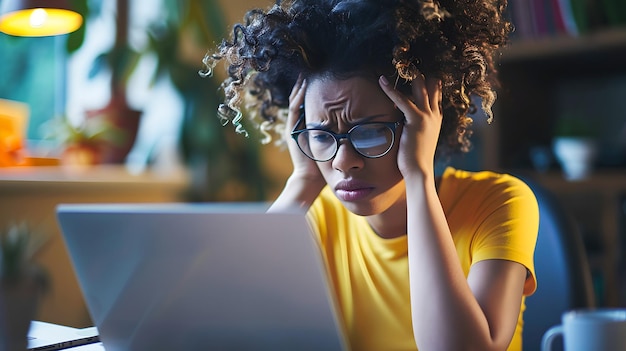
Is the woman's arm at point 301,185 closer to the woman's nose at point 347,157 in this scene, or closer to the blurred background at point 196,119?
the woman's nose at point 347,157

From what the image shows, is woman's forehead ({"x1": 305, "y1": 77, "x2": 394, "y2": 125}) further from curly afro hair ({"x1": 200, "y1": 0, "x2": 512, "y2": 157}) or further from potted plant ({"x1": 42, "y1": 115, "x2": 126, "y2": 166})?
potted plant ({"x1": 42, "y1": 115, "x2": 126, "y2": 166})

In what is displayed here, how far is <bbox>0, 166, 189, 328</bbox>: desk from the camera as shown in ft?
6.86

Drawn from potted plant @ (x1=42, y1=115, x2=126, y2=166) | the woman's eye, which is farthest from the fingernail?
potted plant @ (x1=42, y1=115, x2=126, y2=166)

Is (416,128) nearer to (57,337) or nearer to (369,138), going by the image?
(369,138)

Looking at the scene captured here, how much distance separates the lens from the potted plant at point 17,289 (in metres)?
0.74

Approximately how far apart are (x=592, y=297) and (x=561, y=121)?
1.47 metres

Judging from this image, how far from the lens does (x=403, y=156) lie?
95 centimetres

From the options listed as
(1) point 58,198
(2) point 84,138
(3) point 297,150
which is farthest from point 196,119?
(3) point 297,150

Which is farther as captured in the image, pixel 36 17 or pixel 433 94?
pixel 36 17

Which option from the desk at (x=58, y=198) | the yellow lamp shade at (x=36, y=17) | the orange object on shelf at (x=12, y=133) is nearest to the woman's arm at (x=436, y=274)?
the yellow lamp shade at (x=36, y=17)

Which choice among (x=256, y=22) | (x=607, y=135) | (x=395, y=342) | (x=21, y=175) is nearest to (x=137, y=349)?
(x=395, y=342)

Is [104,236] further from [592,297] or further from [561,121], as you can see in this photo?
[561,121]

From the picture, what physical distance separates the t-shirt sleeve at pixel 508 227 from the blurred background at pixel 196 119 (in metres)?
1.44

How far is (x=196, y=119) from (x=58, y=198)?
52cm
